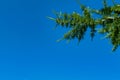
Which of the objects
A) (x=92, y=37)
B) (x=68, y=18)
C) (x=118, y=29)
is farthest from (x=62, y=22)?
(x=118, y=29)

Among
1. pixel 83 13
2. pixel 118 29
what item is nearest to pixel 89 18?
pixel 83 13

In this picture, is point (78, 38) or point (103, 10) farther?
point (78, 38)

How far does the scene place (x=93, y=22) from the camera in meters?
11.6

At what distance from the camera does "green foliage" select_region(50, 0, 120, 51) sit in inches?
442

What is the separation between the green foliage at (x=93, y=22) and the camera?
1122cm

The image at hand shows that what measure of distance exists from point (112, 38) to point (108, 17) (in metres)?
0.69

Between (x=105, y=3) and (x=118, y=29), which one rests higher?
(x=105, y=3)

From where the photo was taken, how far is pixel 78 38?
478 inches

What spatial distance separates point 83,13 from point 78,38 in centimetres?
98

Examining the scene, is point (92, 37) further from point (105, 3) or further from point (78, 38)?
point (105, 3)

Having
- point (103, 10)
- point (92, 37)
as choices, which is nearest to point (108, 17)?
point (103, 10)

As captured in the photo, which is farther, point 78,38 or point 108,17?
point 78,38

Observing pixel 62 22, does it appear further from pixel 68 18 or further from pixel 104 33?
pixel 104 33

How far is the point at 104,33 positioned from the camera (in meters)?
11.8
